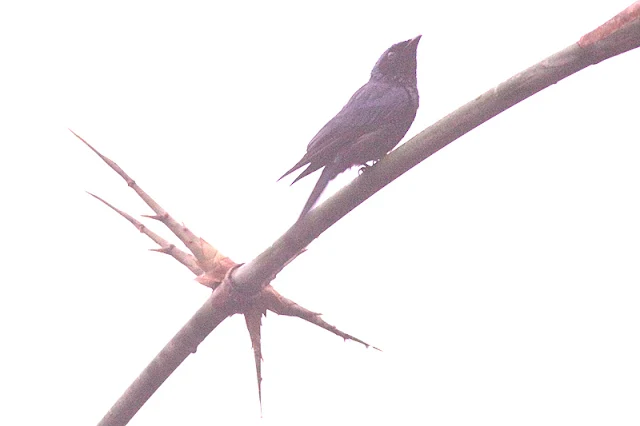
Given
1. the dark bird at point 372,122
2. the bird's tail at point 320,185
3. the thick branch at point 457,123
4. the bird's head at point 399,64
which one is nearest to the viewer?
the thick branch at point 457,123

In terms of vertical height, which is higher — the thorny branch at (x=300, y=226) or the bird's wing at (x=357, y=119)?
the bird's wing at (x=357, y=119)

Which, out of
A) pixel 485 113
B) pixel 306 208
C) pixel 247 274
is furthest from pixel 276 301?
pixel 485 113

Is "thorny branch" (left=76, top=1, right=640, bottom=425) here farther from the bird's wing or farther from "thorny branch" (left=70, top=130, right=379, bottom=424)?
the bird's wing

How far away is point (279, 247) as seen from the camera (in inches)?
140

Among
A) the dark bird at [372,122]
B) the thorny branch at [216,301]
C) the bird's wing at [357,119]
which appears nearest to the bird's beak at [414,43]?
the dark bird at [372,122]

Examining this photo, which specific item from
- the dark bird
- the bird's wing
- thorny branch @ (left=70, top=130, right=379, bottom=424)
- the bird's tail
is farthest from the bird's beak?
thorny branch @ (left=70, top=130, right=379, bottom=424)

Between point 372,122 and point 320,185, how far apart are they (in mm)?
692

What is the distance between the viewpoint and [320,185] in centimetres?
412

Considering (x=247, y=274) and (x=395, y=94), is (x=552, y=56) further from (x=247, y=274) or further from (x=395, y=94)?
(x=395, y=94)

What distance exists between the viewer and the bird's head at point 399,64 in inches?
203

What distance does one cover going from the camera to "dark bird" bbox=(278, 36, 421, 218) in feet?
14.1

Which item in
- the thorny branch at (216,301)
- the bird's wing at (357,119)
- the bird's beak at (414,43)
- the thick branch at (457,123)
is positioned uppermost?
the bird's beak at (414,43)

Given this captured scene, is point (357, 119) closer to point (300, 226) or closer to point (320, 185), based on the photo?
point (320, 185)

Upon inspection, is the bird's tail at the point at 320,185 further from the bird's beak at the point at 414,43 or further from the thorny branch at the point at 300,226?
the bird's beak at the point at 414,43
